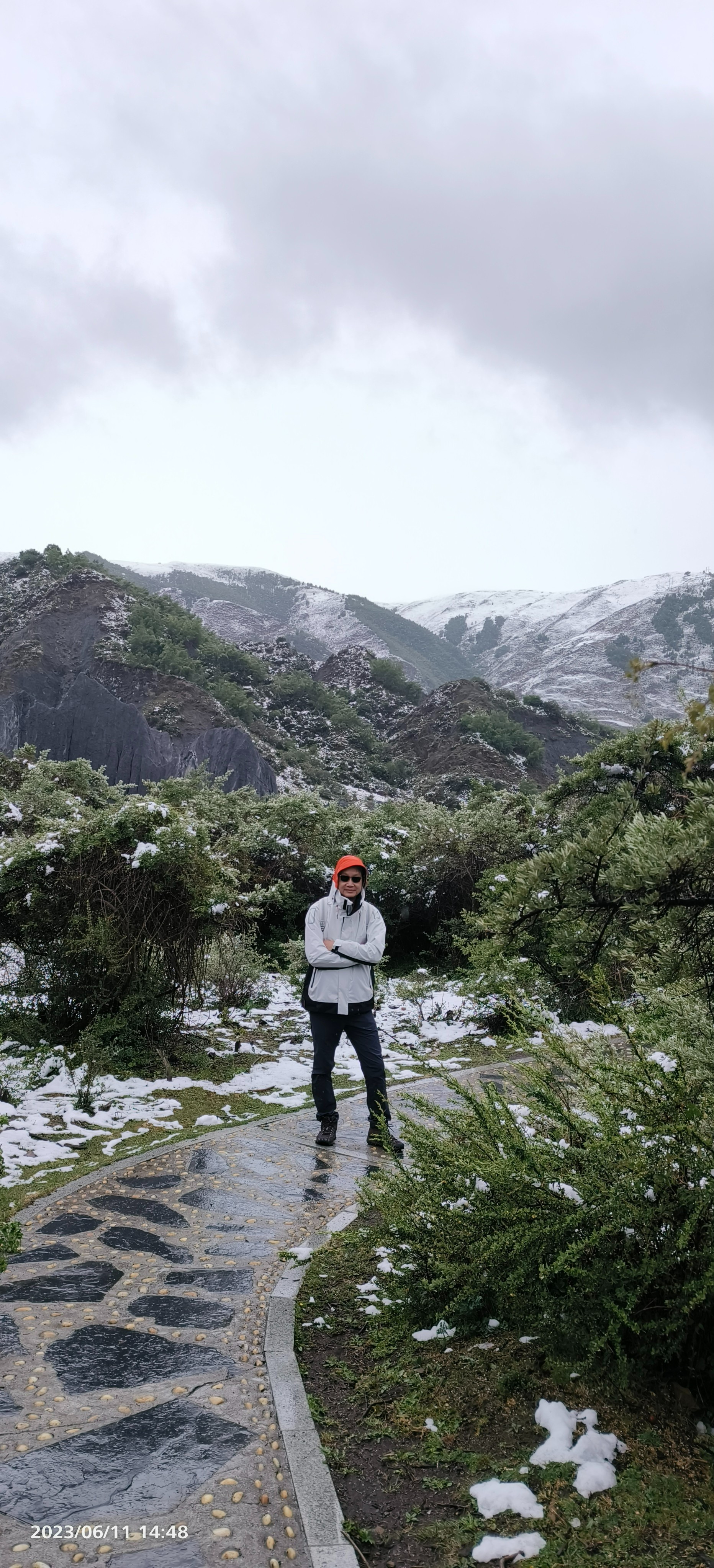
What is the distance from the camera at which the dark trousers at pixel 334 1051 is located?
5.66 meters

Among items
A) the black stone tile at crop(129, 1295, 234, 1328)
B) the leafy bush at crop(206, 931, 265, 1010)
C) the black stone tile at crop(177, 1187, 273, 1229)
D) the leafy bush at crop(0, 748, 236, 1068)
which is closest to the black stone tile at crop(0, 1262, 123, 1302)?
the black stone tile at crop(129, 1295, 234, 1328)

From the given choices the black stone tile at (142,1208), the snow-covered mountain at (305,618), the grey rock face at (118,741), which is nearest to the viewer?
the black stone tile at (142,1208)

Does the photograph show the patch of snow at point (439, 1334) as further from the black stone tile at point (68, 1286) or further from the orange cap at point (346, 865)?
the orange cap at point (346, 865)

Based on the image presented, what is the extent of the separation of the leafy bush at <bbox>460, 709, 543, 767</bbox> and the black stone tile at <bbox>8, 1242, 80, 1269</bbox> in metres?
51.9

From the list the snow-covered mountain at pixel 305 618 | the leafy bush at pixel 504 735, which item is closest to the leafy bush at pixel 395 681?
Answer: the leafy bush at pixel 504 735

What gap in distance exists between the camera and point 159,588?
515 ft

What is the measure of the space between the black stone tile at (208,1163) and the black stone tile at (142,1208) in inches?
19.4

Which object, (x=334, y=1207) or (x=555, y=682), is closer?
(x=334, y=1207)

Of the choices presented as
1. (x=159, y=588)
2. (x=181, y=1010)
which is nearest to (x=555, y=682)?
(x=159, y=588)

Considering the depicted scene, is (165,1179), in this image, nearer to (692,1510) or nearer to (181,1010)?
(181,1010)

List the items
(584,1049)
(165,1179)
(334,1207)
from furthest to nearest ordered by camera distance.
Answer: (165,1179) < (334,1207) < (584,1049)

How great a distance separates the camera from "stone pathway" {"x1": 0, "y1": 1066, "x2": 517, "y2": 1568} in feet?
7.13

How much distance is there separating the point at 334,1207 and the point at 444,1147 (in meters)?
1.74

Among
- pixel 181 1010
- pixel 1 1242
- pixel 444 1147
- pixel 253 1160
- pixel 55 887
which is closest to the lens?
pixel 1 1242
